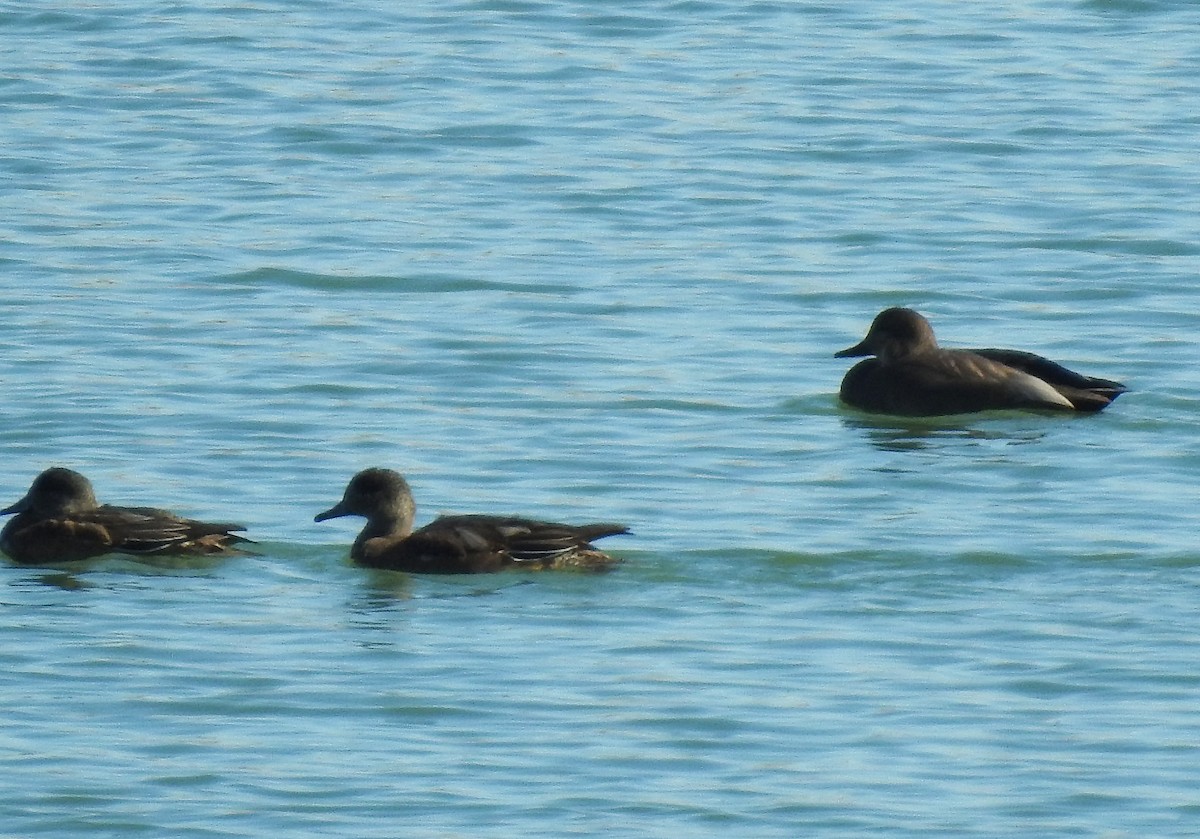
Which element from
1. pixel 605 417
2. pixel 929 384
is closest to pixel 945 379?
pixel 929 384

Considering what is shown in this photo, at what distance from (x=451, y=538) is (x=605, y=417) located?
2937 millimetres

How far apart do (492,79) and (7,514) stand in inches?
524

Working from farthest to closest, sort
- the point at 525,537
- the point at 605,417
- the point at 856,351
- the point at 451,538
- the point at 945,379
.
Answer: the point at 856,351 < the point at 945,379 < the point at 605,417 < the point at 451,538 < the point at 525,537

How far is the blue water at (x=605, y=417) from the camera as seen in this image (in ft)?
35.1

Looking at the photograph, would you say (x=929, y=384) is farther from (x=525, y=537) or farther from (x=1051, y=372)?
(x=525, y=537)

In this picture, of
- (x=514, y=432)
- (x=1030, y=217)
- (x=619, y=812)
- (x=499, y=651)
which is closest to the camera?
(x=619, y=812)

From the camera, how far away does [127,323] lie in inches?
705

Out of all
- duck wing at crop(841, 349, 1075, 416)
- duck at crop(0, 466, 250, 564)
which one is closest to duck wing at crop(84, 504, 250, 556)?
duck at crop(0, 466, 250, 564)

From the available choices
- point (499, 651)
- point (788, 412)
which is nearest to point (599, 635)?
point (499, 651)

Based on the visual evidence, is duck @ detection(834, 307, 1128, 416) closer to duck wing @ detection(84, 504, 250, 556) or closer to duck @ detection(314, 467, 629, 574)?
duck @ detection(314, 467, 629, 574)

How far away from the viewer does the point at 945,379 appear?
→ 54.2 ft

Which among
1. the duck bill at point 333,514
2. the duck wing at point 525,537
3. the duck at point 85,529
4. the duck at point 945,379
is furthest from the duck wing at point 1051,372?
the duck at point 85,529

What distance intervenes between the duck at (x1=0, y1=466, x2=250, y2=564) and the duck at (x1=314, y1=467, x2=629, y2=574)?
0.52 metres

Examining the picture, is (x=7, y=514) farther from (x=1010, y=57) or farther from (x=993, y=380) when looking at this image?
Answer: (x=1010, y=57)
